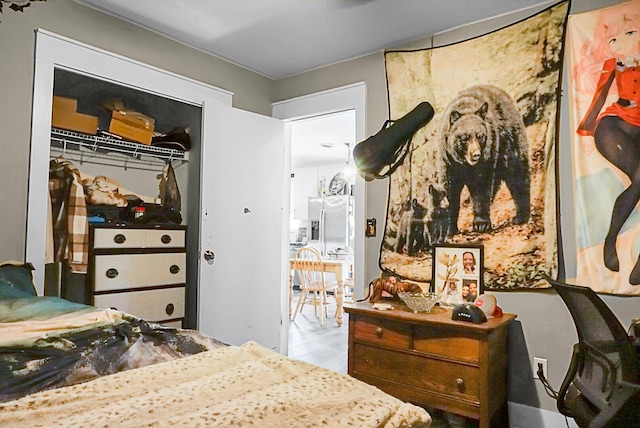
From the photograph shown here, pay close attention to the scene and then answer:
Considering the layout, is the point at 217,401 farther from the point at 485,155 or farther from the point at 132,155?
the point at 132,155

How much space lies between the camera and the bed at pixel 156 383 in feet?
2.74

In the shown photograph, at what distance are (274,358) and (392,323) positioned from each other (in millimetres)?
1337

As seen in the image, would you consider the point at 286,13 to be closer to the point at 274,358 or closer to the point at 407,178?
the point at 407,178

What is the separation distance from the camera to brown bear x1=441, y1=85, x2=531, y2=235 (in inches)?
98.7

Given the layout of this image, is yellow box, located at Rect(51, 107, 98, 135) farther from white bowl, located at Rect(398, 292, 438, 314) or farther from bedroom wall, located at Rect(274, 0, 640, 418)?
bedroom wall, located at Rect(274, 0, 640, 418)

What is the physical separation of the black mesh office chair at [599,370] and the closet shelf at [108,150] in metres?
2.96

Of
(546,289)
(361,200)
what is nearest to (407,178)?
(361,200)

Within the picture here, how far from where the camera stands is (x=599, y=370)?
1.68 m

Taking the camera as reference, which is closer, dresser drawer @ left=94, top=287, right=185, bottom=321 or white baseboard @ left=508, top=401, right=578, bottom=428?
white baseboard @ left=508, top=401, right=578, bottom=428

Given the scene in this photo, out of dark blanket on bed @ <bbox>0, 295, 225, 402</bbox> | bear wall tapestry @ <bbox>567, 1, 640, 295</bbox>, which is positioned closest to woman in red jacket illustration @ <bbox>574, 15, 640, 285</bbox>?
bear wall tapestry @ <bbox>567, 1, 640, 295</bbox>

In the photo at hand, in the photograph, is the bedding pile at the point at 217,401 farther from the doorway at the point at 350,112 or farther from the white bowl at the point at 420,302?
the doorway at the point at 350,112

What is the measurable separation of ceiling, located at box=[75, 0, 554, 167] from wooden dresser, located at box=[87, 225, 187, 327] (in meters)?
1.39

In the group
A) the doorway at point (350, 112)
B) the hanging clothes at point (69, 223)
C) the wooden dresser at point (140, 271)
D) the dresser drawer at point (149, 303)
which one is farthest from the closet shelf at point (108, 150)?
Answer: the dresser drawer at point (149, 303)

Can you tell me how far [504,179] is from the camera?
255 centimetres
